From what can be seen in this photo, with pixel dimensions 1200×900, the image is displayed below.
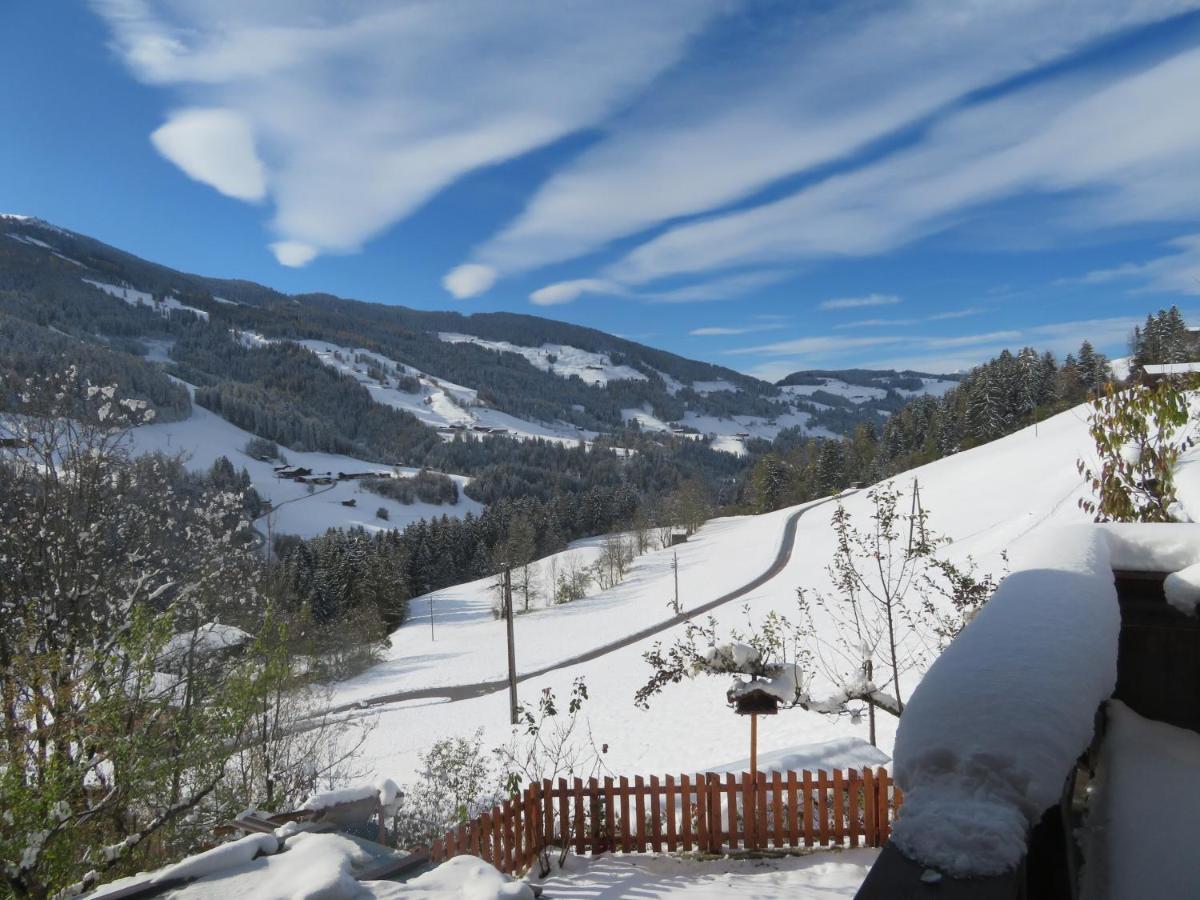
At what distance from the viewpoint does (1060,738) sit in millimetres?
1146

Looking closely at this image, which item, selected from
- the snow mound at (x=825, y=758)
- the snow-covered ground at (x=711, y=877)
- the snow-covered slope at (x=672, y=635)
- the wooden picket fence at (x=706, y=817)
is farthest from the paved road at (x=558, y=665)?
the snow-covered ground at (x=711, y=877)

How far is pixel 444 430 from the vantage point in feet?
541

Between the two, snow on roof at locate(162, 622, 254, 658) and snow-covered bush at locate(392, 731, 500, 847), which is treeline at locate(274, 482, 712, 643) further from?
snow-covered bush at locate(392, 731, 500, 847)

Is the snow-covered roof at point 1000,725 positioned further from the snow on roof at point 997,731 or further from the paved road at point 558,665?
the paved road at point 558,665

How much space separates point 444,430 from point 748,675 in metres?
162

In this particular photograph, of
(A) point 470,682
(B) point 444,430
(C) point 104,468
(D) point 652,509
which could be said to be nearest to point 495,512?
(D) point 652,509

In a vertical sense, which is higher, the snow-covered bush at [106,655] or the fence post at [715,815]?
the snow-covered bush at [106,655]

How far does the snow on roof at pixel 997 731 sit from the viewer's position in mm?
968

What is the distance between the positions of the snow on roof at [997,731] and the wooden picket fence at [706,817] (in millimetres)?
6096

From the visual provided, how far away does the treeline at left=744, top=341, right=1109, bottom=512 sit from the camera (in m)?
62.4

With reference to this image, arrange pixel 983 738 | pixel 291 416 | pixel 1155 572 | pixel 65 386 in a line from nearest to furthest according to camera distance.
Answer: pixel 983 738 < pixel 1155 572 < pixel 65 386 < pixel 291 416

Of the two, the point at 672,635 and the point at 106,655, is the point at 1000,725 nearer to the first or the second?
the point at 106,655

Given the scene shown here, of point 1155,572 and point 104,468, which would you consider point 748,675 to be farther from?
point 104,468

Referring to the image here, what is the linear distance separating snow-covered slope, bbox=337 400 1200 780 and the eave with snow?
0.46 meters
